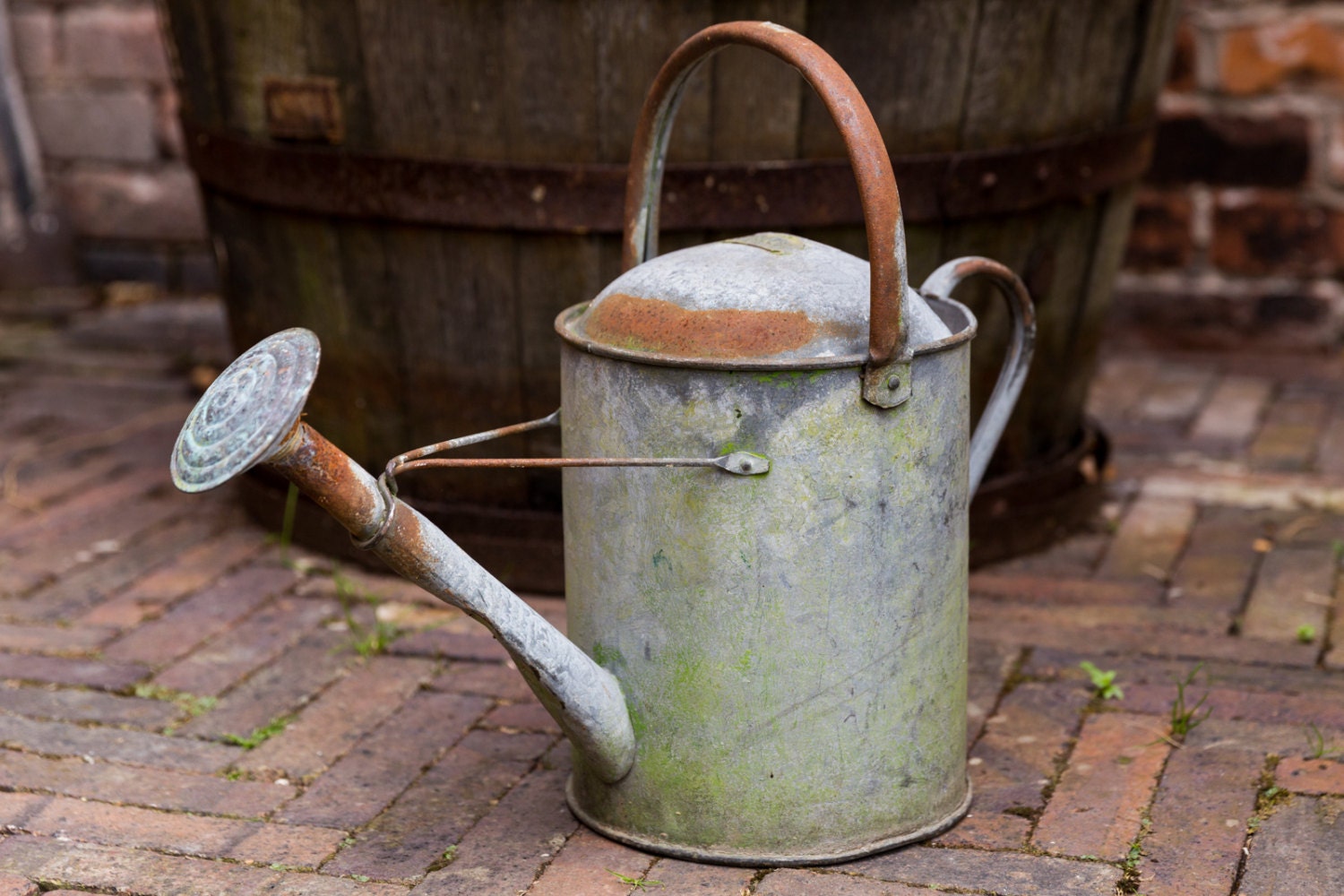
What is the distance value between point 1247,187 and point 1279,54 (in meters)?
0.34

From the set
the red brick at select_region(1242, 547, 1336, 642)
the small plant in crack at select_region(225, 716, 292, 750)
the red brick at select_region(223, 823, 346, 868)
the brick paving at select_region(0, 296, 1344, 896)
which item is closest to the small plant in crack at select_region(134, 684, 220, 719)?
the brick paving at select_region(0, 296, 1344, 896)

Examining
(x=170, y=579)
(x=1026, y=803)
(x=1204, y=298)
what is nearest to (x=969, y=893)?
(x=1026, y=803)

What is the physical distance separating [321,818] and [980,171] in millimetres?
1382

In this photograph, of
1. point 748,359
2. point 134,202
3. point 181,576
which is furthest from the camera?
point 134,202

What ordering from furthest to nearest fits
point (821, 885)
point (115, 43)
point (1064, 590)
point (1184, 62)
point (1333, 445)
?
point (115, 43) → point (1184, 62) → point (1333, 445) → point (1064, 590) → point (821, 885)

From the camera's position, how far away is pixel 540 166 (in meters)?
2.23

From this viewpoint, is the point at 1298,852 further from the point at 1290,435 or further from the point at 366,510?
the point at 1290,435

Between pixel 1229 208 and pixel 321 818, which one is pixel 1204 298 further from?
pixel 321 818

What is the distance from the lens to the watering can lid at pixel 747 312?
1579 millimetres

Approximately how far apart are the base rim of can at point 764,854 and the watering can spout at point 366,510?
0.08 metres

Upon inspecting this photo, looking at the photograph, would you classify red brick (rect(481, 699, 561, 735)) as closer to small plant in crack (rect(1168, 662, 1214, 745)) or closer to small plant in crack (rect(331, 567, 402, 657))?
small plant in crack (rect(331, 567, 402, 657))

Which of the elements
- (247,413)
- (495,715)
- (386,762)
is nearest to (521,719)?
(495,715)

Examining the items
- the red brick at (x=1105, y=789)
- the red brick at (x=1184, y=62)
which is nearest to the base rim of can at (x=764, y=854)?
the red brick at (x=1105, y=789)

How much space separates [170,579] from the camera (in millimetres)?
2611
